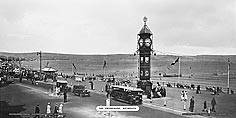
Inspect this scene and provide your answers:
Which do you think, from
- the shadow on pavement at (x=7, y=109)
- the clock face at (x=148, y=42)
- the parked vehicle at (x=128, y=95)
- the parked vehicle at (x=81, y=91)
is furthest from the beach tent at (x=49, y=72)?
the shadow on pavement at (x=7, y=109)

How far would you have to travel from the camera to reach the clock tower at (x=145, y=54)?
94.8ft

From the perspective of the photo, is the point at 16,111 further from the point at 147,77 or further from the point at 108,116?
the point at 147,77

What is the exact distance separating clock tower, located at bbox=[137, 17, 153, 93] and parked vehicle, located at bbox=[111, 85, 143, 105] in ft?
8.69

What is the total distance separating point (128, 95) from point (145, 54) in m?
4.46

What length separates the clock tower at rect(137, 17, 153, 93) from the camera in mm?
28906

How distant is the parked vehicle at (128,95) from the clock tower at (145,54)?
104 inches

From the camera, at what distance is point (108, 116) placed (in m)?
19.0

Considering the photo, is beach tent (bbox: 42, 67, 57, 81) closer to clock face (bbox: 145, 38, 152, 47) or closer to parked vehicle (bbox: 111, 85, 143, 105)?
parked vehicle (bbox: 111, 85, 143, 105)

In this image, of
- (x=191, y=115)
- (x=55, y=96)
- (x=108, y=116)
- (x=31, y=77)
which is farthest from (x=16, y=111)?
(x=31, y=77)

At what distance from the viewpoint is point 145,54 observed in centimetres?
2962

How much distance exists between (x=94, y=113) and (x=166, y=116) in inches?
190

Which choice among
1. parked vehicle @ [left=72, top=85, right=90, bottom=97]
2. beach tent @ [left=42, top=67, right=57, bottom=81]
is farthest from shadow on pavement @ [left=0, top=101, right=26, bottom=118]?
beach tent @ [left=42, top=67, right=57, bottom=81]

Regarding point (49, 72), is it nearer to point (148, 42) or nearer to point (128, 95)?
point (148, 42)

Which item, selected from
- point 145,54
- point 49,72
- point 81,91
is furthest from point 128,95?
point 49,72
